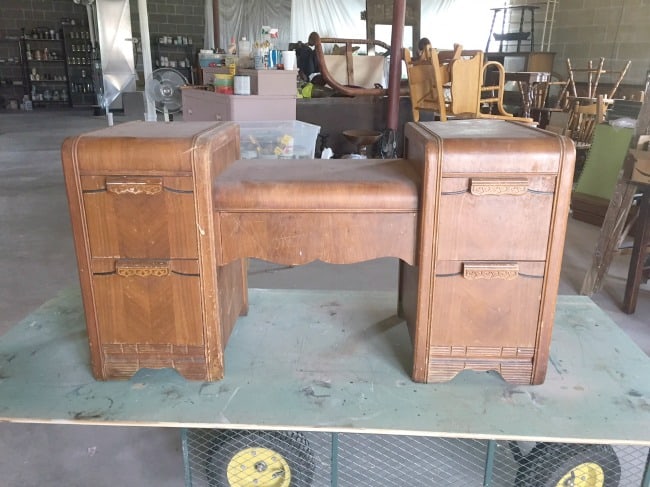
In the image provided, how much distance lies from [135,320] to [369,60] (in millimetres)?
4909

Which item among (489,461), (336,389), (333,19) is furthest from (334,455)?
(333,19)

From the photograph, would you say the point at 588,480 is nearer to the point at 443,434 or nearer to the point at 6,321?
the point at 443,434

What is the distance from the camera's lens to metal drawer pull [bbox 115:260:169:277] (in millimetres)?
1309

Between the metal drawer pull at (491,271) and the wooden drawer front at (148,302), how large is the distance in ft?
2.24

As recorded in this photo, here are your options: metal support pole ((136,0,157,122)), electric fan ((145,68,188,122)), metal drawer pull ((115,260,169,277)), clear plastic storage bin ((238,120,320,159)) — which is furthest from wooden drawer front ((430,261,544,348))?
metal support pole ((136,0,157,122))

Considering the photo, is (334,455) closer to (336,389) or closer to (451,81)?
(336,389)

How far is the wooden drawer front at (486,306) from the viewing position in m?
1.32

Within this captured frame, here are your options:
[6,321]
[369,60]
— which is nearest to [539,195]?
[6,321]

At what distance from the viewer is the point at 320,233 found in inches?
52.4

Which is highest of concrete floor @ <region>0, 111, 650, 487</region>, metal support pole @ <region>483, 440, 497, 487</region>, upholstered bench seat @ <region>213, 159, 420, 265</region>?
upholstered bench seat @ <region>213, 159, 420, 265</region>

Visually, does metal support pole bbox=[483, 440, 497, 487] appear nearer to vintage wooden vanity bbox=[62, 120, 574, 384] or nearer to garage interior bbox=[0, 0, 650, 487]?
vintage wooden vanity bbox=[62, 120, 574, 384]

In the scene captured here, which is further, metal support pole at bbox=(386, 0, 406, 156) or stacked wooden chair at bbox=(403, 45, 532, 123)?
metal support pole at bbox=(386, 0, 406, 156)

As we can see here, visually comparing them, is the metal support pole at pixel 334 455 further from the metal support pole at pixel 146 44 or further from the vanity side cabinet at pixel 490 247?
the metal support pole at pixel 146 44

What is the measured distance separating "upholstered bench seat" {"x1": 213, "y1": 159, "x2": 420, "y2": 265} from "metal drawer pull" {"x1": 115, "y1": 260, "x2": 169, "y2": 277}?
0.14 metres
